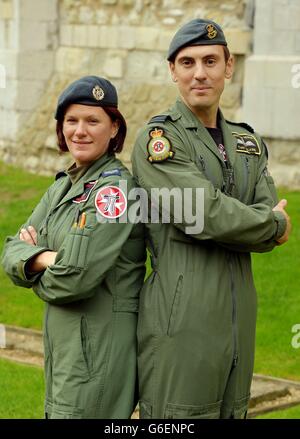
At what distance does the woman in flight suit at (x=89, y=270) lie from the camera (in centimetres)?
486

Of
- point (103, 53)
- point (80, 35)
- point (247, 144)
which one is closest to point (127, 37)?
point (103, 53)

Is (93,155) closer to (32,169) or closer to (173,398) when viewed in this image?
(173,398)

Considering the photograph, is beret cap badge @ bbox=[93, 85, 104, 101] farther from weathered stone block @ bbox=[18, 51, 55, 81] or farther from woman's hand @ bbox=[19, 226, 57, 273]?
weathered stone block @ bbox=[18, 51, 55, 81]

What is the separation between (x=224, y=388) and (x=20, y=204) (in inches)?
321

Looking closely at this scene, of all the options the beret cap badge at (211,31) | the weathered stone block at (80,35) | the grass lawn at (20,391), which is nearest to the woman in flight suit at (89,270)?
the beret cap badge at (211,31)

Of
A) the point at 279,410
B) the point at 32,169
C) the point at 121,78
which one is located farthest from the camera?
the point at 32,169

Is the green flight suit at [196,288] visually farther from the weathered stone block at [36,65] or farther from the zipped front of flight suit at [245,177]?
the weathered stone block at [36,65]

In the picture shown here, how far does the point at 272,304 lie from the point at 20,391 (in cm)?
257

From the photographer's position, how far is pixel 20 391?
7566 millimetres

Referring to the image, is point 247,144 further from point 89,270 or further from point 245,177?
point 89,270

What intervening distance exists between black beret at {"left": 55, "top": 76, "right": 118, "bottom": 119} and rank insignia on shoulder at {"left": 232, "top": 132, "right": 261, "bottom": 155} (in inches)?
21.8

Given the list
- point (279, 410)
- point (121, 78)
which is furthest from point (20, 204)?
point (279, 410)

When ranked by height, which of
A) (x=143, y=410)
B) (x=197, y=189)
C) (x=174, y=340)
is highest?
(x=197, y=189)

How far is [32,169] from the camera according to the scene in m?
15.2
